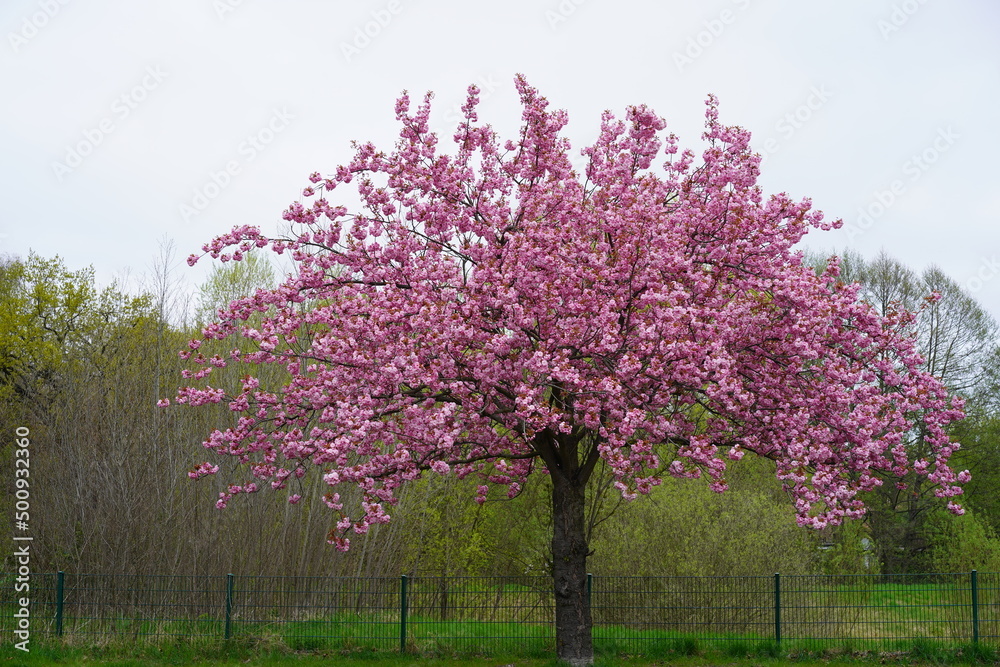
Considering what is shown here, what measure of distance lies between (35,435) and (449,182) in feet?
45.8

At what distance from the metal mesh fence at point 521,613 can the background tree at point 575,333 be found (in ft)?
6.69

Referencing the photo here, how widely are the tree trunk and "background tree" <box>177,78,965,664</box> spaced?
28 millimetres

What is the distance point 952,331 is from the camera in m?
27.0

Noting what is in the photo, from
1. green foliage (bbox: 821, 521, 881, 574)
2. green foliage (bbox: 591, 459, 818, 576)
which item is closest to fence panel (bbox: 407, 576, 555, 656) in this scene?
green foliage (bbox: 591, 459, 818, 576)

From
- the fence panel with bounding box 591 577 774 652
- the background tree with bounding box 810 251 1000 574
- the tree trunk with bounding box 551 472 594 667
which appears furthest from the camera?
the background tree with bounding box 810 251 1000 574

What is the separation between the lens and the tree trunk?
35.0 feet

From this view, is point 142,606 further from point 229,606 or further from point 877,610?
point 877,610

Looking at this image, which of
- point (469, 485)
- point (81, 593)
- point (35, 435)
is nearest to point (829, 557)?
point (469, 485)

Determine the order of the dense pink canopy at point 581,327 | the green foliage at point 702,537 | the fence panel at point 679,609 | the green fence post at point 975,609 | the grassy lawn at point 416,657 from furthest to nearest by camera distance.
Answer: the green foliage at point 702,537
the fence panel at point 679,609
the green fence post at point 975,609
the grassy lawn at point 416,657
the dense pink canopy at point 581,327

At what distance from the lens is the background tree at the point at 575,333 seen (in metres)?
9.20

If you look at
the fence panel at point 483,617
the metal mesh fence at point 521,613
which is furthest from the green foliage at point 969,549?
the fence panel at point 483,617

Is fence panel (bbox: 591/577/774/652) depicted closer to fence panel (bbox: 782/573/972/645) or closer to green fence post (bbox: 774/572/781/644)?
green fence post (bbox: 774/572/781/644)

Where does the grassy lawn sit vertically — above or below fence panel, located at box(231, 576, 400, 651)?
below

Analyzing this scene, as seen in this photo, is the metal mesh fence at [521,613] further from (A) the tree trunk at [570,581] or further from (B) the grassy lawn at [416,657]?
(A) the tree trunk at [570,581]
